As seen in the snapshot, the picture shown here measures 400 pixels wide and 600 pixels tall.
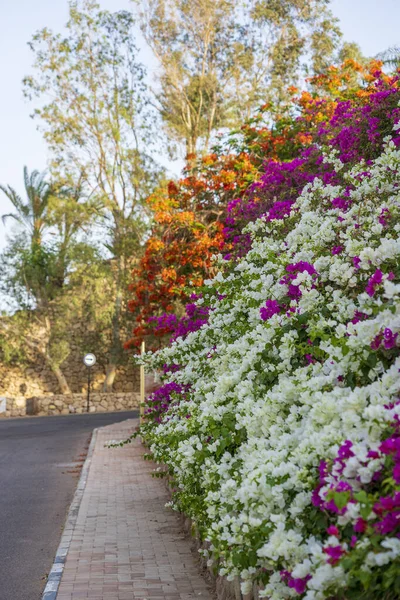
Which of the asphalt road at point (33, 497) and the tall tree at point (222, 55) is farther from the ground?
the tall tree at point (222, 55)

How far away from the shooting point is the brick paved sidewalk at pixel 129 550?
5.77m

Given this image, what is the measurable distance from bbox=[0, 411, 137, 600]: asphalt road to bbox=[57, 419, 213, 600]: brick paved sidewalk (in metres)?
0.32

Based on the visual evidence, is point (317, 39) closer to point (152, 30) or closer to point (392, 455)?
point (152, 30)

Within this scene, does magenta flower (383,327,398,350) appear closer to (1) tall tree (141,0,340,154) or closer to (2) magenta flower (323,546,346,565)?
(2) magenta flower (323,546,346,565)

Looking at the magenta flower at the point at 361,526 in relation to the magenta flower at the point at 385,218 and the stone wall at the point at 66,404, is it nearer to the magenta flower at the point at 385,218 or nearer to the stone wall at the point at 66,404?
the magenta flower at the point at 385,218

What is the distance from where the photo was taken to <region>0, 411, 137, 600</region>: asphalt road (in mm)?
6672

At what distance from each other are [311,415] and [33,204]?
29.2 meters

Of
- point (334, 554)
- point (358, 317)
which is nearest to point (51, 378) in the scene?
point (358, 317)

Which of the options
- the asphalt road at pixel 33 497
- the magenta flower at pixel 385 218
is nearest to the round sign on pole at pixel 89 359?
the asphalt road at pixel 33 497

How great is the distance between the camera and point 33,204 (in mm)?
31594

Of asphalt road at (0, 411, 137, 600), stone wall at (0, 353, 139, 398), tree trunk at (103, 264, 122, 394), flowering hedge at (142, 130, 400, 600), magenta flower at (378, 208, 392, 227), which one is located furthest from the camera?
stone wall at (0, 353, 139, 398)

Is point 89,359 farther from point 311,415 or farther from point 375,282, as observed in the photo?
point 311,415

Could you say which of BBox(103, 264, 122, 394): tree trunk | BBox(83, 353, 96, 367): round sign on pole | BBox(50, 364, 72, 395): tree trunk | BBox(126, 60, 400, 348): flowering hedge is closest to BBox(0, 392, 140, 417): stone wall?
BBox(103, 264, 122, 394): tree trunk

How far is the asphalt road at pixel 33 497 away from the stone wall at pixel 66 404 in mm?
8132
